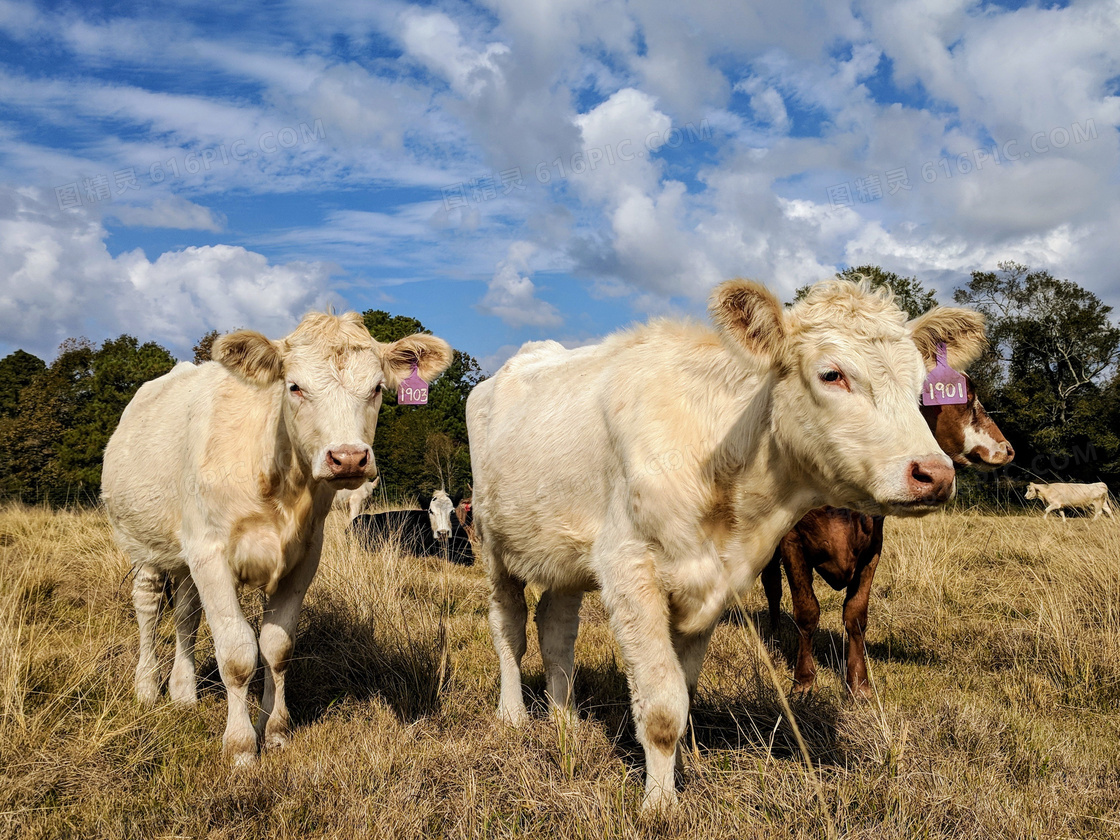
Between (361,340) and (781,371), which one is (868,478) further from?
(361,340)

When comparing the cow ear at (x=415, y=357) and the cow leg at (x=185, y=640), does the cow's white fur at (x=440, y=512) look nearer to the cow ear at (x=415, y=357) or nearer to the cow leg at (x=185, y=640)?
the cow leg at (x=185, y=640)

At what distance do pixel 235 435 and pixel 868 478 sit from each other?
3.39 metres

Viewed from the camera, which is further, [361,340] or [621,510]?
[361,340]

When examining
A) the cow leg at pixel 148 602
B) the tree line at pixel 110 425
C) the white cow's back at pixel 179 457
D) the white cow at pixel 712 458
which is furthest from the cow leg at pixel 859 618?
the tree line at pixel 110 425

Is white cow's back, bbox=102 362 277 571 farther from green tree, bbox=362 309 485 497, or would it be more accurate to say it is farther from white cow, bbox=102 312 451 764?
green tree, bbox=362 309 485 497

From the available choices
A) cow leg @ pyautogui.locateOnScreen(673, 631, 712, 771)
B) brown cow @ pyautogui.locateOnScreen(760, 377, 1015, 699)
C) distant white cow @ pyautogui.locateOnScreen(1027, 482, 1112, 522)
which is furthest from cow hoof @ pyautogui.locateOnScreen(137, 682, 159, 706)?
distant white cow @ pyautogui.locateOnScreen(1027, 482, 1112, 522)

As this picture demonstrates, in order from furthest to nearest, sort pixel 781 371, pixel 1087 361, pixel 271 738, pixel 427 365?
pixel 1087 361
pixel 427 365
pixel 271 738
pixel 781 371

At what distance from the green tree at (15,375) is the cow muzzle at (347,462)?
4388 centimetres

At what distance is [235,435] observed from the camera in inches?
174

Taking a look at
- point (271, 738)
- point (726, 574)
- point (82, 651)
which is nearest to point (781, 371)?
point (726, 574)

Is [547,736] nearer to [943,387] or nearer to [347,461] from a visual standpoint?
[347,461]

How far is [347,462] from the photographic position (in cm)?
377

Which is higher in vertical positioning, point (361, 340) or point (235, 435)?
point (361, 340)

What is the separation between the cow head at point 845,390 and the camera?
2.79 m
